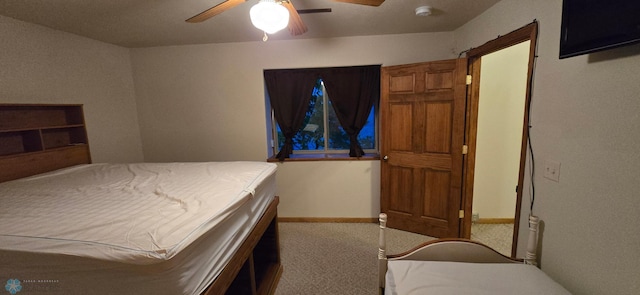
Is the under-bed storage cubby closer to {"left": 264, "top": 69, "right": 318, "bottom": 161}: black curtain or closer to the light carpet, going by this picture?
the light carpet

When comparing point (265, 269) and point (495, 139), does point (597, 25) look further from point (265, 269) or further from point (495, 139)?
point (265, 269)

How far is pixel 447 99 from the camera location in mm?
2592

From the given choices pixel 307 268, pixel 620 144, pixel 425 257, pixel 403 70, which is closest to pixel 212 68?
pixel 403 70

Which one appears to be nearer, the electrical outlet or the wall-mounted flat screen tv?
the wall-mounted flat screen tv

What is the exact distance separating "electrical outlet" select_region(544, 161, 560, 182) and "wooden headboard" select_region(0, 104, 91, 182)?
155 inches

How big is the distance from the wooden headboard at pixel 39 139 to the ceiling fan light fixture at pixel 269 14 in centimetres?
231

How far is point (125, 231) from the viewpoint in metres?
1.01

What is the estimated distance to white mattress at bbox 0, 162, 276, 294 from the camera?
0.89m

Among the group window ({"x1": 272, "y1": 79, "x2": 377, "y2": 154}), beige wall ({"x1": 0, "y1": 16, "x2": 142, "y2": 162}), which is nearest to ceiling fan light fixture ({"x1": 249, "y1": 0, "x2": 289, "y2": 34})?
window ({"x1": 272, "y1": 79, "x2": 377, "y2": 154})

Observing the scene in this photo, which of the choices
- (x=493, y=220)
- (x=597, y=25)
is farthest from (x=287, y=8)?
(x=493, y=220)

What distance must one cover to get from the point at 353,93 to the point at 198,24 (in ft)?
6.13

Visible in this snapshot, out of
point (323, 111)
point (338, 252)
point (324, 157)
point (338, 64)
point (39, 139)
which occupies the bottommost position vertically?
point (338, 252)

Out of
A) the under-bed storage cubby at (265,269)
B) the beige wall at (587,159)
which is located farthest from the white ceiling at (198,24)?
the under-bed storage cubby at (265,269)

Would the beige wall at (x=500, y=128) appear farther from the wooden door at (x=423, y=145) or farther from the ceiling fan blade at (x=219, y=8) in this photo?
the ceiling fan blade at (x=219, y=8)
